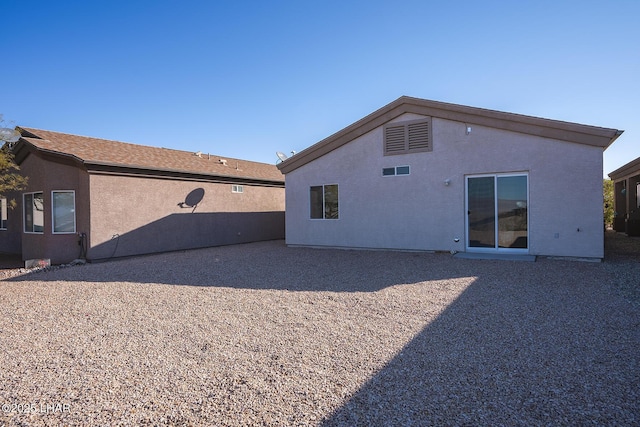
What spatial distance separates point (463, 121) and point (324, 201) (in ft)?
17.0

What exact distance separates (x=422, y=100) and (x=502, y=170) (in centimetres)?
309

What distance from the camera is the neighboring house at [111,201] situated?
1075 cm

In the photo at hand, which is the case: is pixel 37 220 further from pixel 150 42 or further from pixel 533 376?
pixel 533 376

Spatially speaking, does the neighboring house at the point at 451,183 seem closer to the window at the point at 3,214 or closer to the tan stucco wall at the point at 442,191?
the tan stucco wall at the point at 442,191

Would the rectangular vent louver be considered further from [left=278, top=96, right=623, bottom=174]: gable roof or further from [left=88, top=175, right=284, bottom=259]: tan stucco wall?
[left=88, top=175, right=284, bottom=259]: tan stucco wall

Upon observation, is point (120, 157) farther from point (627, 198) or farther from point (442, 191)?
point (627, 198)

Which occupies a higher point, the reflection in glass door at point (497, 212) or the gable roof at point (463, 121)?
the gable roof at point (463, 121)

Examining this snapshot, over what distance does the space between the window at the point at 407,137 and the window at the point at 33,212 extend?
1146 centimetres

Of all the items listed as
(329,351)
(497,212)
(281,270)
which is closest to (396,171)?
(497,212)

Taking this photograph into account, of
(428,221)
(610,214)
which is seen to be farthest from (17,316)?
(610,214)

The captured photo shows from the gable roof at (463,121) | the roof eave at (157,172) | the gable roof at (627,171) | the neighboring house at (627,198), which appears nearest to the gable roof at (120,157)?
the roof eave at (157,172)

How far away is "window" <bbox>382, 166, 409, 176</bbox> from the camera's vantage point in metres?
10.9

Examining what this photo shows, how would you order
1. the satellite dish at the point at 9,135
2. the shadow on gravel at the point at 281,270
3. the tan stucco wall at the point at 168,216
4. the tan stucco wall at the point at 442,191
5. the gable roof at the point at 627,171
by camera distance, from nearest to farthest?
the shadow on gravel at the point at 281,270, the tan stucco wall at the point at 442,191, the tan stucco wall at the point at 168,216, the satellite dish at the point at 9,135, the gable roof at the point at 627,171

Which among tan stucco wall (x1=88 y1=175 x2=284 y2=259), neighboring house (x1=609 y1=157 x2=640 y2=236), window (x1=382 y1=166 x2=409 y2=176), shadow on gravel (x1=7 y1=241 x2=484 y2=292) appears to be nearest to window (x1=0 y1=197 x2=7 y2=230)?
tan stucco wall (x1=88 y1=175 x2=284 y2=259)
